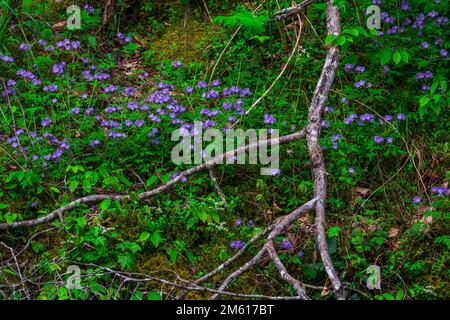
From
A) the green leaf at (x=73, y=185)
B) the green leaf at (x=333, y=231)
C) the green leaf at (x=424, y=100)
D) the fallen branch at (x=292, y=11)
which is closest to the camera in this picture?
the green leaf at (x=333, y=231)

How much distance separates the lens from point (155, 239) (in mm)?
4195

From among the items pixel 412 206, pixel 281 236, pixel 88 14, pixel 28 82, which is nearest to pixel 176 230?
pixel 281 236

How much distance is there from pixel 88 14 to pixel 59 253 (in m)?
2.96

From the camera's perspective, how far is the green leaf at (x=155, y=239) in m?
4.18

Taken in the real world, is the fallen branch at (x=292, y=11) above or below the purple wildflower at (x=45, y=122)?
above

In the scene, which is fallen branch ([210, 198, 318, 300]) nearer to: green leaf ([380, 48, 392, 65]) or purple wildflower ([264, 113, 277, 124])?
purple wildflower ([264, 113, 277, 124])

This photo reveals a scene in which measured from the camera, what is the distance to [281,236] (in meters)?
4.42

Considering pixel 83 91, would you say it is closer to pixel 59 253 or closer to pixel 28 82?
pixel 28 82

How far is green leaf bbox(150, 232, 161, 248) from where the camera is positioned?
4.18 meters

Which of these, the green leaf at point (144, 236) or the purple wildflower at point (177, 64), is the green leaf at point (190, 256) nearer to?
the green leaf at point (144, 236)

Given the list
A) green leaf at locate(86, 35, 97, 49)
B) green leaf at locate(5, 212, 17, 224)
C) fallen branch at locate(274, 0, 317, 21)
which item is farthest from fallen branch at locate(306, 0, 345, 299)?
green leaf at locate(86, 35, 97, 49)

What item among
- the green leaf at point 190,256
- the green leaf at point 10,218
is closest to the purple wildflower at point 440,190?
the green leaf at point 190,256

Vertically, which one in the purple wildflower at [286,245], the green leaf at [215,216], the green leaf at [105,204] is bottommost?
the purple wildflower at [286,245]

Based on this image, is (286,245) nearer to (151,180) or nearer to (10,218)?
(151,180)
